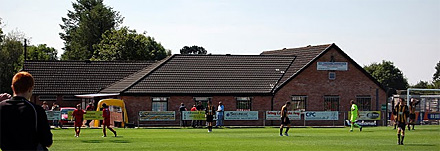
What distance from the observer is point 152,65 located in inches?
2554

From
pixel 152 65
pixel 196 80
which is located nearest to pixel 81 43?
pixel 152 65

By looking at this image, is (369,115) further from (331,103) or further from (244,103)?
(244,103)

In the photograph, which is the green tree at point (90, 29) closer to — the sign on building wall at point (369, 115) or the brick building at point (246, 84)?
the brick building at point (246, 84)

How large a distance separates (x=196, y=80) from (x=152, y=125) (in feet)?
24.2

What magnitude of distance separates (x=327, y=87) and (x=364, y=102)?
9.68 feet

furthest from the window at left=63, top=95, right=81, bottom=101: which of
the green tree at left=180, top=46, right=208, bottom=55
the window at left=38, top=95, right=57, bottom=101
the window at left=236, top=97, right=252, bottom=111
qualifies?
the green tree at left=180, top=46, right=208, bottom=55

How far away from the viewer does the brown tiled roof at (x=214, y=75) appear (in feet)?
179

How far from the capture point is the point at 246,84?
56.5 m

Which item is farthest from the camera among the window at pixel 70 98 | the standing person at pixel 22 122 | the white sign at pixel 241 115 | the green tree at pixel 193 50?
the green tree at pixel 193 50

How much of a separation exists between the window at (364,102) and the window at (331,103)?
1.57m

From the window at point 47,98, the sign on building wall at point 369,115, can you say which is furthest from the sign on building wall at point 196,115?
the window at point 47,98

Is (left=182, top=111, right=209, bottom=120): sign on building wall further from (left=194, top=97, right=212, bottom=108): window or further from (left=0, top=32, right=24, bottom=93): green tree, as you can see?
(left=0, top=32, right=24, bottom=93): green tree

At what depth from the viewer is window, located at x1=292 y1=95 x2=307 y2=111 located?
56.2 metres

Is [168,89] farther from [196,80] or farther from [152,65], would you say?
[152,65]
